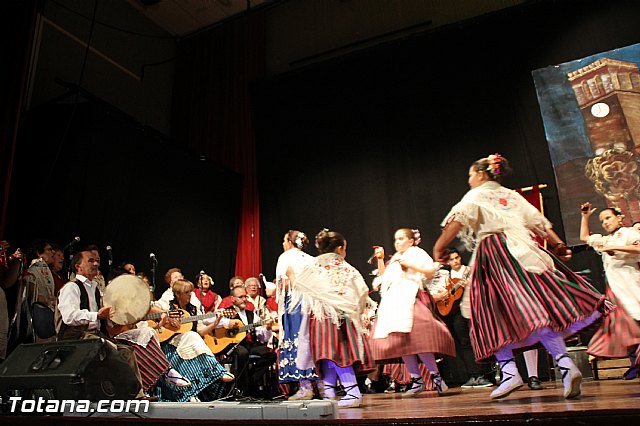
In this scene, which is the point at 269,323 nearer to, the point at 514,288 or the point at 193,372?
the point at 193,372

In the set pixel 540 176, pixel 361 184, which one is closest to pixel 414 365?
pixel 540 176

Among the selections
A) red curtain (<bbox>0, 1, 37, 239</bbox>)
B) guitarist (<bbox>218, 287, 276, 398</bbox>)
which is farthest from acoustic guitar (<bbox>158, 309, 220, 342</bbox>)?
red curtain (<bbox>0, 1, 37, 239</bbox>)

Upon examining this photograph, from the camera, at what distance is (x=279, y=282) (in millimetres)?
4410

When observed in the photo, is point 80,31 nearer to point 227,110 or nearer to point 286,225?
point 227,110

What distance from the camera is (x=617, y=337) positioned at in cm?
366

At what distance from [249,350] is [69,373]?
3.25m

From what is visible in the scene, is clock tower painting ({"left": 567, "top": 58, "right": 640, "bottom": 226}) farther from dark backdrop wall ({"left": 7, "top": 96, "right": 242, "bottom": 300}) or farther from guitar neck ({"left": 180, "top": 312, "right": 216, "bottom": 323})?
dark backdrop wall ({"left": 7, "top": 96, "right": 242, "bottom": 300})

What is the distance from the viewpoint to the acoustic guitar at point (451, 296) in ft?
17.7

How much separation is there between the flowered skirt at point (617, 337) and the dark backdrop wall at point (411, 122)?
243cm

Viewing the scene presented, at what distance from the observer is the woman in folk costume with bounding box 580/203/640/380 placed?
363cm

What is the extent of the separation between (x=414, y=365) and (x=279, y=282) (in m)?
1.22

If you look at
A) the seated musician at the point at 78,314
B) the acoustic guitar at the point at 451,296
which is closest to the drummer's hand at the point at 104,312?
the seated musician at the point at 78,314

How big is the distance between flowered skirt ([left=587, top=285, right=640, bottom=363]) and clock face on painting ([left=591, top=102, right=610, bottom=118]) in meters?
3.05

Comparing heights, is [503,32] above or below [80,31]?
below
